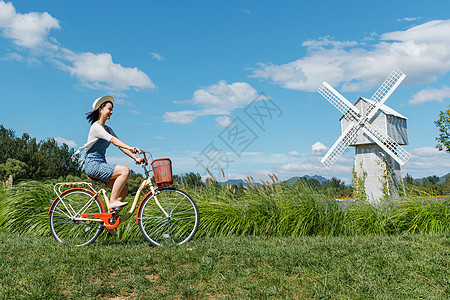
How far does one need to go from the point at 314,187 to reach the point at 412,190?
2.33 metres

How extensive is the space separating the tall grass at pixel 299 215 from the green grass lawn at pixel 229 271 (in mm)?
1406

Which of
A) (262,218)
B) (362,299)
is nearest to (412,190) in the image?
(262,218)

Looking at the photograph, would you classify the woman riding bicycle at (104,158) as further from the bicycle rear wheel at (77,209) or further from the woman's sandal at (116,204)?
the bicycle rear wheel at (77,209)

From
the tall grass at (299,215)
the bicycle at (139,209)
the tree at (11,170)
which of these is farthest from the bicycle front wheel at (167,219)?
the tree at (11,170)

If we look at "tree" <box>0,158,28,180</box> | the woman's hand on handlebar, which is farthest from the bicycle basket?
"tree" <box>0,158,28,180</box>

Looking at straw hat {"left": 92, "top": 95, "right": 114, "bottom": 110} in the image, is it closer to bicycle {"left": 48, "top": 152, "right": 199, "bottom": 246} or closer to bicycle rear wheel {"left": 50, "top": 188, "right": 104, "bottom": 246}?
bicycle {"left": 48, "top": 152, "right": 199, "bottom": 246}

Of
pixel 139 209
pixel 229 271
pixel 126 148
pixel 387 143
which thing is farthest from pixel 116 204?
pixel 387 143

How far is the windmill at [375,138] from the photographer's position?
18266 millimetres

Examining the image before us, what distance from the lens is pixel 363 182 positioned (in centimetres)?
1828

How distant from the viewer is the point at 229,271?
353 centimetres

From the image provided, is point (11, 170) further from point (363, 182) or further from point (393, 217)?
point (393, 217)

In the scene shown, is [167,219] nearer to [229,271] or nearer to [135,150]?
[135,150]

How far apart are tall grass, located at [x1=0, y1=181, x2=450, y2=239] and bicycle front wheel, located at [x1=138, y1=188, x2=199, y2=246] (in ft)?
1.18

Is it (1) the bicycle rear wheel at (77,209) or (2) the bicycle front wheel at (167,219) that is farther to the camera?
(1) the bicycle rear wheel at (77,209)
